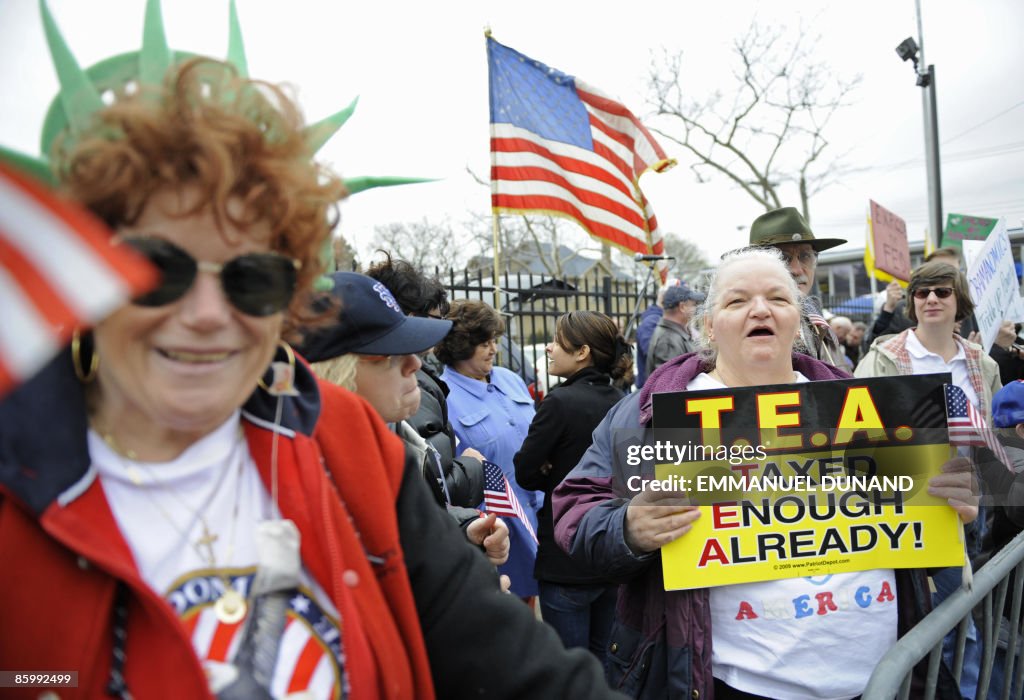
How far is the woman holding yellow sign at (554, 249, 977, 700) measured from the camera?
6.39 ft

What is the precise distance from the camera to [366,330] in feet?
7.45

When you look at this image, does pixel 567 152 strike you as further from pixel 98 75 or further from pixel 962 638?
pixel 98 75

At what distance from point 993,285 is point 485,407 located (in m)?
3.59

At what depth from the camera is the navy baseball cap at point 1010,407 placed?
3.14m

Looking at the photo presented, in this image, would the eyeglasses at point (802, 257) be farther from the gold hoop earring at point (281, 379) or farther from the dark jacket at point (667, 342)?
the gold hoop earring at point (281, 379)

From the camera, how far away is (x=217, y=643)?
107cm

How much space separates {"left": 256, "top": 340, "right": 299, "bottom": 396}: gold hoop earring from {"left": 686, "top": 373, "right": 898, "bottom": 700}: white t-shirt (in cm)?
141

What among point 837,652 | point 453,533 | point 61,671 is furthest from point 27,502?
point 837,652

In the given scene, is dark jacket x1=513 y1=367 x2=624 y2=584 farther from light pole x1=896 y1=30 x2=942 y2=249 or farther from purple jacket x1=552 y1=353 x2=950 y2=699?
light pole x1=896 y1=30 x2=942 y2=249

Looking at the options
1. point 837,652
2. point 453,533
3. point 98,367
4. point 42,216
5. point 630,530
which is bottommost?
point 837,652

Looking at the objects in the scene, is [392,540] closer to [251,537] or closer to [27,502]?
[251,537]

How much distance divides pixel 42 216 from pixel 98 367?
0.41 m

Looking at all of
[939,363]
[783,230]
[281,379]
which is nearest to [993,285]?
[939,363]

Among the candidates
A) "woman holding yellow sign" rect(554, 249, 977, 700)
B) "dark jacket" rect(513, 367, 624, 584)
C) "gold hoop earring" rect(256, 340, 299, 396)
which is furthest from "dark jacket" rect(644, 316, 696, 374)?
"gold hoop earring" rect(256, 340, 299, 396)
